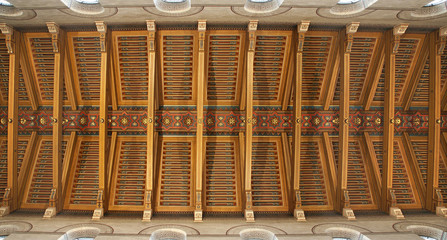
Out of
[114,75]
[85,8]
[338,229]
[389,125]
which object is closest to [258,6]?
[85,8]

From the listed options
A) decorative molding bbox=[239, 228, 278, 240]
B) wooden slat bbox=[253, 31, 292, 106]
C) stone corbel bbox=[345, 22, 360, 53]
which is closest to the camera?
decorative molding bbox=[239, 228, 278, 240]

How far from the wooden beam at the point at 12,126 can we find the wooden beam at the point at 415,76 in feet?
55.6

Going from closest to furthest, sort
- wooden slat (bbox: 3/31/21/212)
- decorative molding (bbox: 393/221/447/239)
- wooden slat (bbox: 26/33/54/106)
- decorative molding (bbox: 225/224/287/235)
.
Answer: decorative molding (bbox: 225/224/287/235) → decorative molding (bbox: 393/221/447/239) → wooden slat (bbox: 3/31/21/212) → wooden slat (bbox: 26/33/54/106)

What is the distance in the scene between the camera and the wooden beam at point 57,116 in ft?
39.1

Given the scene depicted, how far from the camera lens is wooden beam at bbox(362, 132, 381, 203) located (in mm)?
13102

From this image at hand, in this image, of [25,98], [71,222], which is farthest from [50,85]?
[71,222]

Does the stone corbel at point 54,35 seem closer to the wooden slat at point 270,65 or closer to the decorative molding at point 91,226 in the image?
the decorative molding at point 91,226

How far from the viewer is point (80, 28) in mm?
12383

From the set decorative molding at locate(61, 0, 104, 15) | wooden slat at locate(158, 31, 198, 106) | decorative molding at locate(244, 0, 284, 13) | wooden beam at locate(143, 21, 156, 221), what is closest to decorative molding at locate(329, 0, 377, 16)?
decorative molding at locate(244, 0, 284, 13)

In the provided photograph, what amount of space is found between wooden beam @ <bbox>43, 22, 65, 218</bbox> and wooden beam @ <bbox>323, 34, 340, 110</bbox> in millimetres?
11376

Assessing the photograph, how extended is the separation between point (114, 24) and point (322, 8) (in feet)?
26.6

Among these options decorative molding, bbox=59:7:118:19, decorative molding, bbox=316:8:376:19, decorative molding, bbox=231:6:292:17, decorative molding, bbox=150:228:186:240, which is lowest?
decorative molding, bbox=150:228:186:240

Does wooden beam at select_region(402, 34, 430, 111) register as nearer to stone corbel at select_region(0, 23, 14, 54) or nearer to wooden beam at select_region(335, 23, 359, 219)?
wooden beam at select_region(335, 23, 359, 219)

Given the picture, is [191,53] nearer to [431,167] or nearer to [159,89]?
[159,89]
